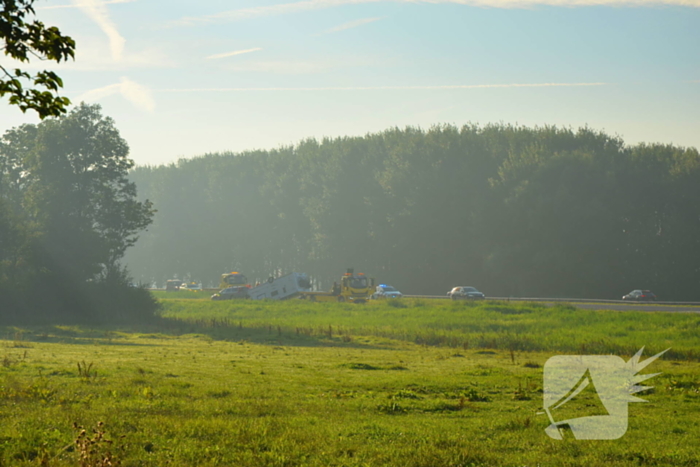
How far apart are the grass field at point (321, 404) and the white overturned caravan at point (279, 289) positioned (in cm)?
3818

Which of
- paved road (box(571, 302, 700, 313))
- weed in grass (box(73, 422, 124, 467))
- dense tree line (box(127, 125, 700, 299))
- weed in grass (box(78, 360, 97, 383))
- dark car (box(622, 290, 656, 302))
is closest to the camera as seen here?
weed in grass (box(73, 422, 124, 467))

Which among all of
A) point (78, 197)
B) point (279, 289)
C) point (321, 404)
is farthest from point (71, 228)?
point (321, 404)

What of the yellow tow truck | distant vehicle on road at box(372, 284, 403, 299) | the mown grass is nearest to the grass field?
Answer: the mown grass

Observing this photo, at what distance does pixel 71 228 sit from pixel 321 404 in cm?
4347

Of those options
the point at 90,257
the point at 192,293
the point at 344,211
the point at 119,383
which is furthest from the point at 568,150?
the point at 119,383

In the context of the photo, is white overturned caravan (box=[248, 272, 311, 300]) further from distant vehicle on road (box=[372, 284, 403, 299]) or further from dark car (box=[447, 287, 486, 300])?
dark car (box=[447, 287, 486, 300])

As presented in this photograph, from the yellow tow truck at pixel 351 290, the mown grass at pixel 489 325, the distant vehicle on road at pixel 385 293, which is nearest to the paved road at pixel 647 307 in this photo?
the mown grass at pixel 489 325

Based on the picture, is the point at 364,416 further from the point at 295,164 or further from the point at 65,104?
the point at 295,164

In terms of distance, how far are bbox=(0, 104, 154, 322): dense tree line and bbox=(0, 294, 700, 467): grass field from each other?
14.2m

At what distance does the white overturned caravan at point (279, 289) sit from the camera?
7475 centimetres

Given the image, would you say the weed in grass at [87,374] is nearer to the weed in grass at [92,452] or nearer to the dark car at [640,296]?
the weed in grass at [92,452]

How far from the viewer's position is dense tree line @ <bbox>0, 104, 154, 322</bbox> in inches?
1949

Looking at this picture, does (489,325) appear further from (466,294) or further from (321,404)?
(321,404)

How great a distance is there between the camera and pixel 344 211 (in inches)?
3964
